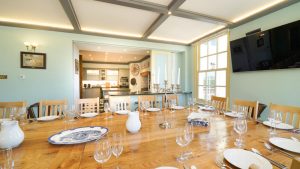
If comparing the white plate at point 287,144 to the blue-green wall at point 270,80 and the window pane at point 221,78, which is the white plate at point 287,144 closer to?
the blue-green wall at point 270,80

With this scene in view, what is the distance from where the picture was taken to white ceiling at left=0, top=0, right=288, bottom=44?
6.93ft

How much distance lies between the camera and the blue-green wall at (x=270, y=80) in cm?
197

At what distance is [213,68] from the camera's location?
3492 mm

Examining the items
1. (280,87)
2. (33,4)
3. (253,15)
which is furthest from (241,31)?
(33,4)

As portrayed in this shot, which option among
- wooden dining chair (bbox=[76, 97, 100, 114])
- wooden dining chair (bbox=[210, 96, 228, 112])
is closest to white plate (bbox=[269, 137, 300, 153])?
wooden dining chair (bbox=[210, 96, 228, 112])

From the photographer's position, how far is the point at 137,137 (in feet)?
3.38

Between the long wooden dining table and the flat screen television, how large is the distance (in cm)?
147

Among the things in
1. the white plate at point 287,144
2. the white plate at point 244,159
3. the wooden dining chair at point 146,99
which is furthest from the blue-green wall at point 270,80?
the white plate at point 244,159

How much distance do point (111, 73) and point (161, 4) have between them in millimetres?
7393

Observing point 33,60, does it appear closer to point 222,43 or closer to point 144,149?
point 144,149

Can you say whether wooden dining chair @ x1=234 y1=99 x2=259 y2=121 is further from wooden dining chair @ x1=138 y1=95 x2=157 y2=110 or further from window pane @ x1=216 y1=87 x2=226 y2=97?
window pane @ x1=216 y1=87 x2=226 y2=97

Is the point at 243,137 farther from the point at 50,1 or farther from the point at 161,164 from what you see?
the point at 50,1

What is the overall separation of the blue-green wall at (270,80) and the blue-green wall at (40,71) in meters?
3.20

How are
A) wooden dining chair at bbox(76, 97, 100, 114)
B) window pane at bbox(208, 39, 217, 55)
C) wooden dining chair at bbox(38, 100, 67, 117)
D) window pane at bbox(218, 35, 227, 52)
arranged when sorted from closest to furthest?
wooden dining chair at bbox(38, 100, 67, 117) < wooden dining chair at bbox(76, 97, 100, 114) < window pane at bbox(218, 35, 227, 52) < window pane at bbox(208, 39, 217, 55)
